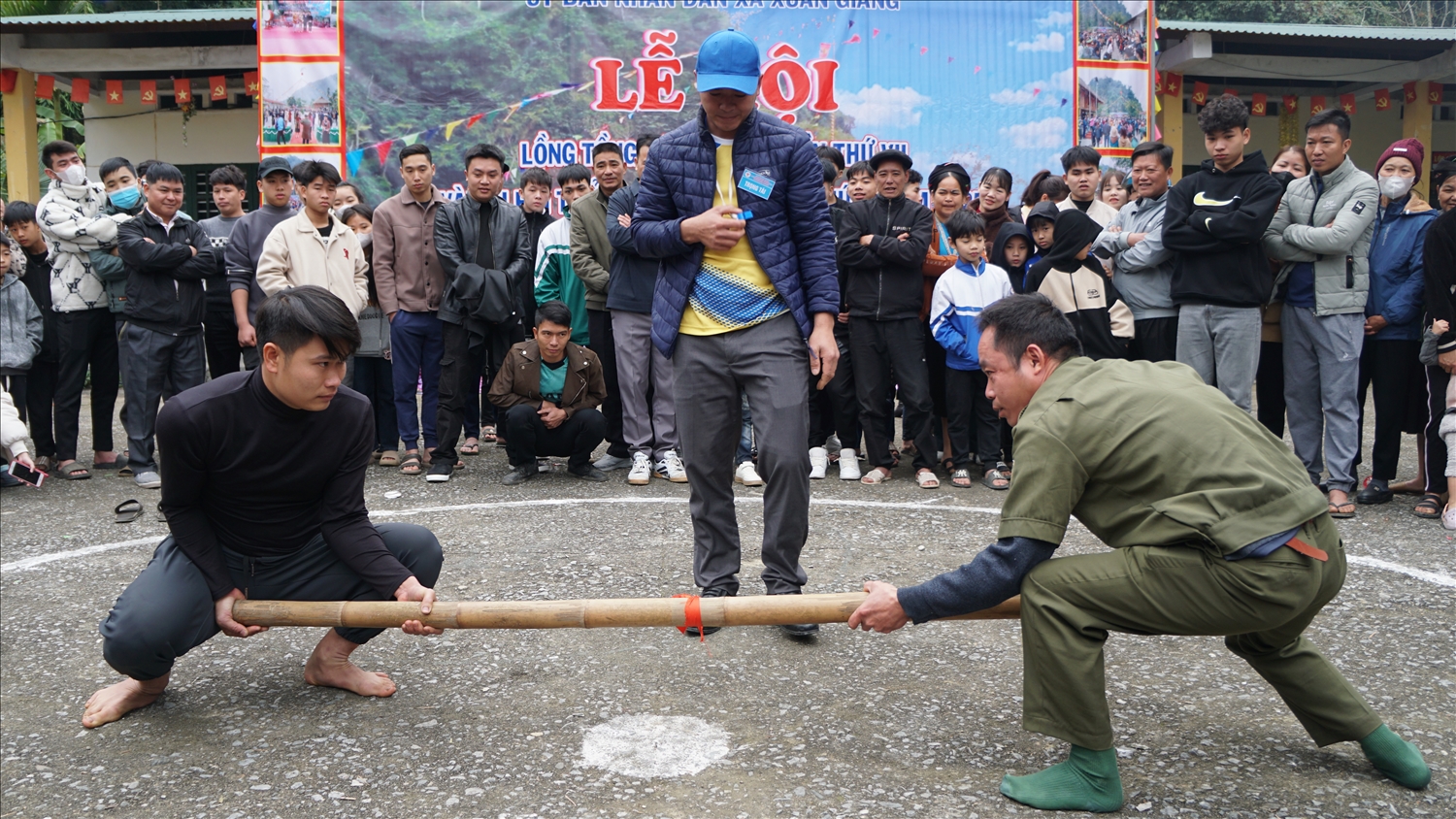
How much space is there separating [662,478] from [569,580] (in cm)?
239

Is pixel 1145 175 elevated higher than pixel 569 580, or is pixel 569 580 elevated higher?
pixel 1145 175

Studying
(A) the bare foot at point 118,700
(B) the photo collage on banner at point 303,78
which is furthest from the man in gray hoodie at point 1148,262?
(B) the photo collage on banner at point 303,78

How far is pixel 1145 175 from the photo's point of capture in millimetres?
7023

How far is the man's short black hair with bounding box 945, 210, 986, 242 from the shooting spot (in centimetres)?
702

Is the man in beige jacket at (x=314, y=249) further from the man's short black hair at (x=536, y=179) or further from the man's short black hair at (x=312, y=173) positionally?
the man's short black hair at (x=536, y=179)

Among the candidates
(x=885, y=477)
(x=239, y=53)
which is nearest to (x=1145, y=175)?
(x=885, y=477)

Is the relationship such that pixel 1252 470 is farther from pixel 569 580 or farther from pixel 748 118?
pixel 569 580

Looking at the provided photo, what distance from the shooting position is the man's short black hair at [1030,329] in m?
3.04

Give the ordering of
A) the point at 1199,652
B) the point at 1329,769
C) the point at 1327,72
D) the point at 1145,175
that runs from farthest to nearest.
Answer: the point at 1327,72 < the point at 1145,175 < the point at 1199,652 < the point at 1329,769

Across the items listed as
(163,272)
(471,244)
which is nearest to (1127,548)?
(471,244)

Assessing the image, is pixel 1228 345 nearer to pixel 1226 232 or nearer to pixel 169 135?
pixel 1226 232

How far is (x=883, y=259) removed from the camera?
6988 mm

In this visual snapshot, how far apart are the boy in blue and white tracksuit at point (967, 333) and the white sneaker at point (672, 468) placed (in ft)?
5.61

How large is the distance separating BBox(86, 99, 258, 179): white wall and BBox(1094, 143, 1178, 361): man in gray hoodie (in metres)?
12.1
